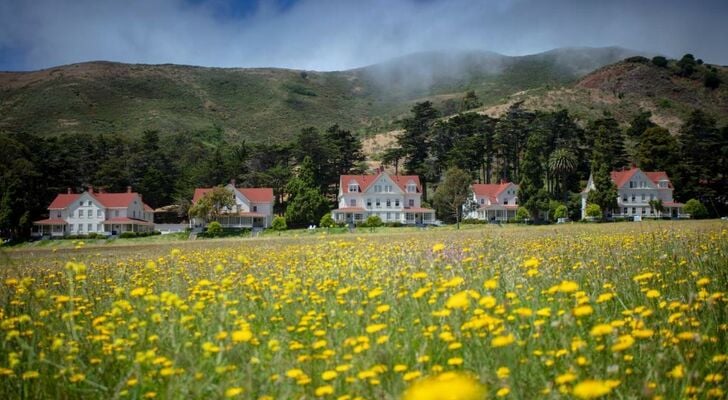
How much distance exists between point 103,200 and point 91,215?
266 centimetres

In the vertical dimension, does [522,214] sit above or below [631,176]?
below

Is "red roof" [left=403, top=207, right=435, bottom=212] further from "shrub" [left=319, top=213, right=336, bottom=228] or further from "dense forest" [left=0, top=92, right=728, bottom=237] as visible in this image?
"shrub" [left=319, top=213, right=336, bottom=228]

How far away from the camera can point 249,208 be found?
7188 centimetres

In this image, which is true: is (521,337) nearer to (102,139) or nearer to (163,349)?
(163,349)

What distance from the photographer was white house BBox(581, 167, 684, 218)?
249 feet

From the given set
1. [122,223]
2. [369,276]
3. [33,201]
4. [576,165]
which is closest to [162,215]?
[122,223]

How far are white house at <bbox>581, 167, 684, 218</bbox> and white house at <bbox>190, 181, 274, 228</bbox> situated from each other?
48549 millimetres

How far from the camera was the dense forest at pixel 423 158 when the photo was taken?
241 ft

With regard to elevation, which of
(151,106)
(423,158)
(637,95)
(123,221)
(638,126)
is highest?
(151,106)

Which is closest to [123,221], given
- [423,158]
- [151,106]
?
[423,158]

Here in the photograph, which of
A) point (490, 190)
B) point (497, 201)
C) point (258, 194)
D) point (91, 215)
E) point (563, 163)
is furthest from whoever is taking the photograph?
point (490, 190)

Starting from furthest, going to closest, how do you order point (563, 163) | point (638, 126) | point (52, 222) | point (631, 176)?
1. point (638, 126)
2. point (631, 176)
3. point (563, 163)
4. point (52, 222)

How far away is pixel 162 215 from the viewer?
78.6 meters

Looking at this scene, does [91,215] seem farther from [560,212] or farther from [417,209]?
[560,212]
